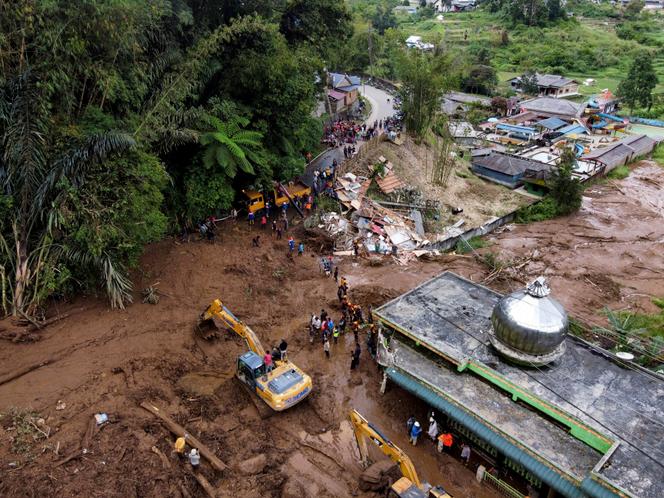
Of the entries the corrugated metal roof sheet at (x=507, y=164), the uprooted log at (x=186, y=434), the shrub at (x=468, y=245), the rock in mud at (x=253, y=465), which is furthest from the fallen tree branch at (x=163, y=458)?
the corrugated metal roof sheet at (x=507, y=164)

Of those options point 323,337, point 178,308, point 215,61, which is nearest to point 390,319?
point 323,337

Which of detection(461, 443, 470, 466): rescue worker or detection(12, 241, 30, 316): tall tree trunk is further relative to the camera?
detection(12, 241, 30, 316): tall tree trunk

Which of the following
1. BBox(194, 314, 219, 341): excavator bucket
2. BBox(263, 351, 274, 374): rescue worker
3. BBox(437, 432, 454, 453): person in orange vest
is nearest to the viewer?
BBox(437, 432, 454, 453): person in orange vest

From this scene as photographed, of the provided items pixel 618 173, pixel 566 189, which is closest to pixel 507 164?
pixel 566 189

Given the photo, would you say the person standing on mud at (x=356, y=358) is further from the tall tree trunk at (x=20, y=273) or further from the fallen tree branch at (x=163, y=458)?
the tall tree trunk at (x=20, y=273)

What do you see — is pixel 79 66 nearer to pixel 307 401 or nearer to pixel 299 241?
pixel 299 241

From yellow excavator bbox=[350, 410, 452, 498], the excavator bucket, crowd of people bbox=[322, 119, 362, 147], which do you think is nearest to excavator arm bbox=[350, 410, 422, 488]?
yellow excavator bbox=[350, 410, 452, 498]

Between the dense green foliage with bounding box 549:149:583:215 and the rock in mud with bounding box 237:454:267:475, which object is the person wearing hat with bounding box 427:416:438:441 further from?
the dense green foliage with bounding box 549:149:583:215
